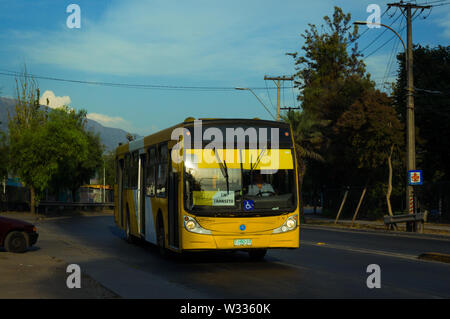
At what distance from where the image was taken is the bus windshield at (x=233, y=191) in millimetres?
14391

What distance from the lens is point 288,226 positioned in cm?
1476

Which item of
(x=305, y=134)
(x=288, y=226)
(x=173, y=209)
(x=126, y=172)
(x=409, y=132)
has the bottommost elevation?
(x=288, y=226)

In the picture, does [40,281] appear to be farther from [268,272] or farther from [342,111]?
[342,111]

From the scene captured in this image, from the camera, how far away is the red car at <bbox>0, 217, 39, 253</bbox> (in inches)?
721

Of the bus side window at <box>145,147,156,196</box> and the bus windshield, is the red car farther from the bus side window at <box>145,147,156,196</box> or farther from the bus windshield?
the bus windshield

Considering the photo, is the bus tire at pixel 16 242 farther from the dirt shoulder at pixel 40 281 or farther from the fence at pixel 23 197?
the fence at pixel 23 197

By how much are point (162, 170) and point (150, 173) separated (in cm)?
162

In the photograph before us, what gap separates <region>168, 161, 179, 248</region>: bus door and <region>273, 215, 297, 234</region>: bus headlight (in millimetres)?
2215

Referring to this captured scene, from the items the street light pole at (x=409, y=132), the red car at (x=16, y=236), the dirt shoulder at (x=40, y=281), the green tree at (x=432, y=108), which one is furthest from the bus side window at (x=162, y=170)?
Answer: the green tree at (x=432, y=108)

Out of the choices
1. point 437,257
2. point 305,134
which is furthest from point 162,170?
point 305,134

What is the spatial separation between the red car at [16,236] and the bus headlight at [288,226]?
7665 millimetres

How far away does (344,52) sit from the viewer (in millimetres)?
61000

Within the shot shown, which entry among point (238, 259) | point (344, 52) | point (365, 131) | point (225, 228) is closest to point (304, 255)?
point (238, 259)
